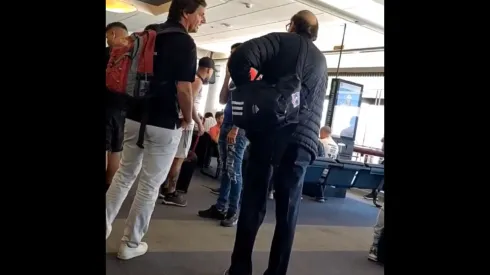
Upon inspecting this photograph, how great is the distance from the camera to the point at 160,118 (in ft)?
6.11

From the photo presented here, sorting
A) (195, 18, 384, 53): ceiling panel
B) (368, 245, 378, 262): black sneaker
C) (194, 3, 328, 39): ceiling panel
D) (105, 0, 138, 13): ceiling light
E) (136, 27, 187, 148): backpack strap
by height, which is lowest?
(368, 245, 378, 262): black sneaker

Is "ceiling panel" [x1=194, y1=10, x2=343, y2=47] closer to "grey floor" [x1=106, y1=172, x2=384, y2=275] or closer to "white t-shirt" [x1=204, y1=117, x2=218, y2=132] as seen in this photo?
"white t-shirt" [x1=204, y1=117, x2=218, y2=132]

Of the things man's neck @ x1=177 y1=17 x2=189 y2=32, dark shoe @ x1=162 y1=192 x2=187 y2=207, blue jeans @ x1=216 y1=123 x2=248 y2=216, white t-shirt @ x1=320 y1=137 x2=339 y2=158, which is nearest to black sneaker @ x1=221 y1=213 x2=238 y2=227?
blue jeans @ x1=216 y1=123 x2=248 y2=216

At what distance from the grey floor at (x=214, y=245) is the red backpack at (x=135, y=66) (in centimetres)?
84

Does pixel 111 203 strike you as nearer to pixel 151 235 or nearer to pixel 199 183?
pixel 151 235

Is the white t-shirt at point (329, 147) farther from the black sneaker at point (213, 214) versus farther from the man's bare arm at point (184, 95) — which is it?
the man's bare arm at point (184, 95)

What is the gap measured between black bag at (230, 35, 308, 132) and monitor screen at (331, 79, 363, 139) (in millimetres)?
5463

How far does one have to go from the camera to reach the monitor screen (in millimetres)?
7055

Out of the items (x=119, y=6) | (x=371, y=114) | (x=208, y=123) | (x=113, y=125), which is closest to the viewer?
(x=113, y=125)

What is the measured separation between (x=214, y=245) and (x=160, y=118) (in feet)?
3.39

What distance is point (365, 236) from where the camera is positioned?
378cm

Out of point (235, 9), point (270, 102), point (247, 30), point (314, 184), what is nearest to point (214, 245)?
point (270, 102)

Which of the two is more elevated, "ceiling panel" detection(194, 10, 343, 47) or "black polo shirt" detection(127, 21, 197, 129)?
"ceiling panel" detection(194, 10, 343, 47)

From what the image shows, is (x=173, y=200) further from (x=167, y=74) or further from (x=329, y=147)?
(x=329, y=147)
